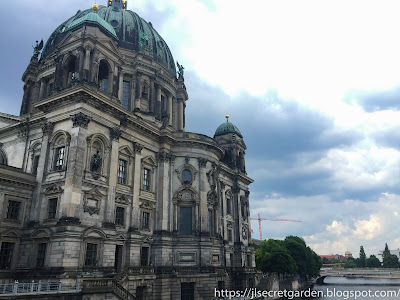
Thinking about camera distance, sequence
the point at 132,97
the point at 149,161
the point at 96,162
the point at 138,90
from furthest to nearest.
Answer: the point at 138,90 < the point at 132,97 < the point at 149,161 < the point at 96,162

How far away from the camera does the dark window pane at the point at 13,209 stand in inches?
1212

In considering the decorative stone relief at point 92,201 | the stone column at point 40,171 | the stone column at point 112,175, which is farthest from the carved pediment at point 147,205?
the stone column at point 40,171

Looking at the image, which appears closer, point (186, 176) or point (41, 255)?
point (41, 255)

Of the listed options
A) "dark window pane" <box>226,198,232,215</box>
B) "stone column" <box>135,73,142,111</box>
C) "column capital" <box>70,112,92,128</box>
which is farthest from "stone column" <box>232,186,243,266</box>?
"column capital" <box>70,112,92,128</box>

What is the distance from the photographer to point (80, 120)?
30.9 m

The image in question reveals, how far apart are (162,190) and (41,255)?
15.1 meters

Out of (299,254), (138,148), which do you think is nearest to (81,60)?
(138,148)

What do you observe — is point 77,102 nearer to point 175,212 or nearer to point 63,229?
point 63,229

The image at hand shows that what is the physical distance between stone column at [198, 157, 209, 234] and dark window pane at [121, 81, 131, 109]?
13395 mm

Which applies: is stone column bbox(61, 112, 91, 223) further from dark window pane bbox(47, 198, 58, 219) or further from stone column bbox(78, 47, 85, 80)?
stone column bbox(78, 47, 85, 80)

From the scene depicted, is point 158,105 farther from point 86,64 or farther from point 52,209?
point 52,209

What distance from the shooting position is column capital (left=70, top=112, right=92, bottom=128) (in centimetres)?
3085

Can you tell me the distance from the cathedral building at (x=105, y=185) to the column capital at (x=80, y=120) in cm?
10

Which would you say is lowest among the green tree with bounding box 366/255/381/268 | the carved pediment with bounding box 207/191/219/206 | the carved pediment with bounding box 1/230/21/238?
the green tree with bounding box 366/255/381/268
